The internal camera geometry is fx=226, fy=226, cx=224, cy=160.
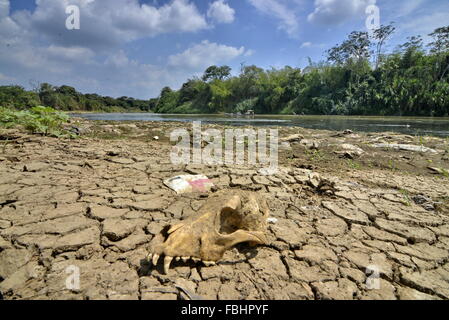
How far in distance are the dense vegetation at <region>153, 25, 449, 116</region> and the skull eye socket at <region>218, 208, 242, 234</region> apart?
2848 cm

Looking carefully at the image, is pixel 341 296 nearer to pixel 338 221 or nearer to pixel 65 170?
pixel 338 221

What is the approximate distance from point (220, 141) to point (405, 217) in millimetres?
4128

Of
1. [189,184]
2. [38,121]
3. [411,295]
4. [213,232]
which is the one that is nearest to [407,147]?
[411,295]

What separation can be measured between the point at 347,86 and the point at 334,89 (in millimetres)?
1823

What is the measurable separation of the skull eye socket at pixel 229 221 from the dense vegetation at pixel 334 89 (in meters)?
18.4

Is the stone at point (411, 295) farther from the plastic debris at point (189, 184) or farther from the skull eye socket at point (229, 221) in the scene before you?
the plastic debris at point (189, 184)

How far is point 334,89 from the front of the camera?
3189cm

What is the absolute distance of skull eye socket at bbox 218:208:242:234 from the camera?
1554mm

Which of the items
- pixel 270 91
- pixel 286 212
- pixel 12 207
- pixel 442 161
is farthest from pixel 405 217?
pixel 270 91

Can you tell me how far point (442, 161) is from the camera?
4336 millimetres

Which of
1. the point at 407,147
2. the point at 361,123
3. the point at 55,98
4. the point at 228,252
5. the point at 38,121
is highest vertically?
the point at 55,98

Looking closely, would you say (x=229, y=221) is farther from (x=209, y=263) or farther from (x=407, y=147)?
(x=407, y=147)

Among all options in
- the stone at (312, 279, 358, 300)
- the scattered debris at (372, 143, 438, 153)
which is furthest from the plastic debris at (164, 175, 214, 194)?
the scattered debris at (372, 143, 438, 153)
